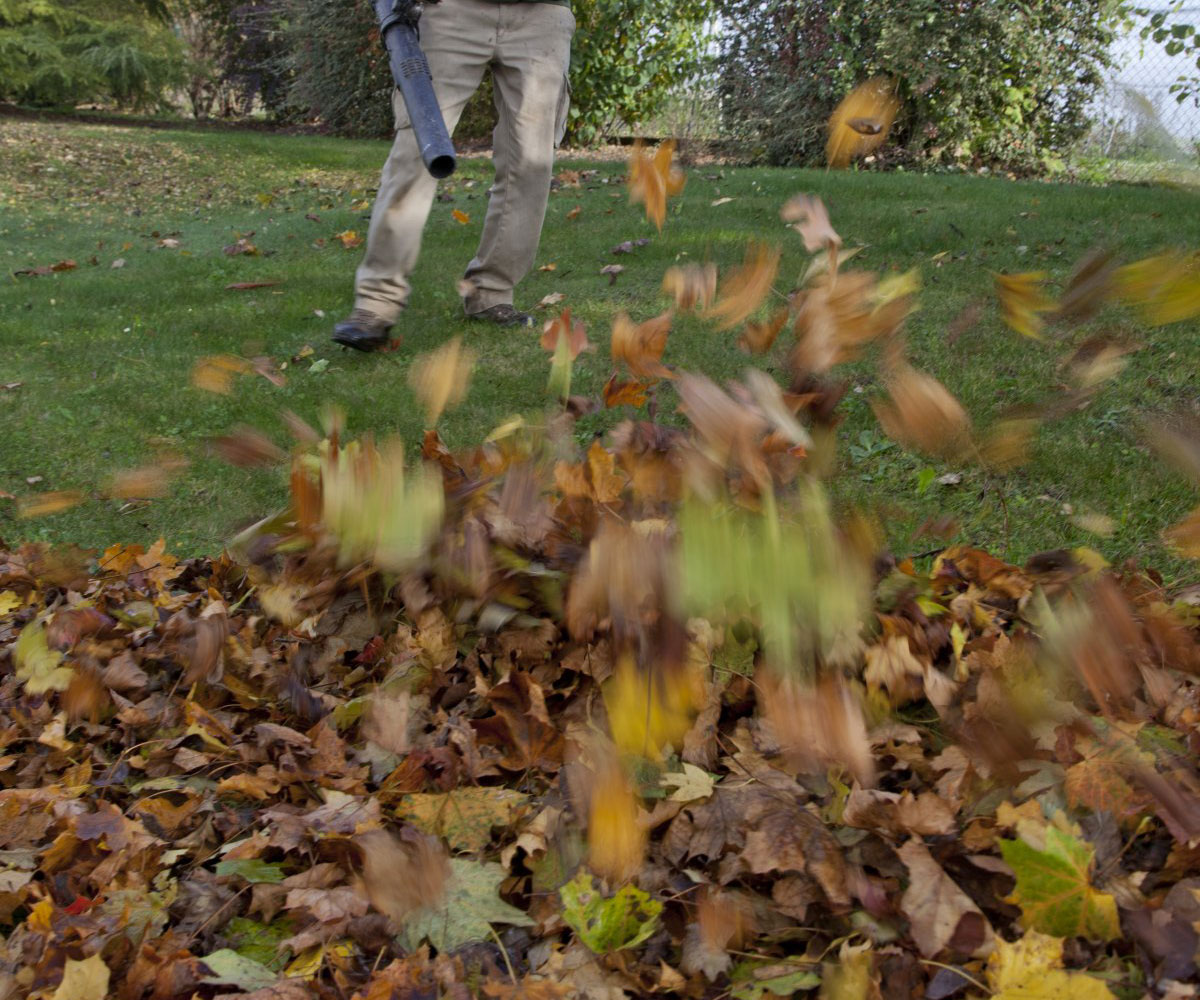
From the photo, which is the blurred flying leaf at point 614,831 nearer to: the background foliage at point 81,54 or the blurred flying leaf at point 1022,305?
the blurred flying leaf at point 1022,305

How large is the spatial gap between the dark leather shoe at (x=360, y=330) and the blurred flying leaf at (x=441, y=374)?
0.78 ft

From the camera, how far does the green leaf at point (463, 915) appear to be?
1.24 m

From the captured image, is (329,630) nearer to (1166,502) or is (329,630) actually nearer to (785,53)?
(1166,502)

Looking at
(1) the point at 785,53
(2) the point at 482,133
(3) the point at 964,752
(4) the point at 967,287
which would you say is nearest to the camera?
(3) the point at 964,752

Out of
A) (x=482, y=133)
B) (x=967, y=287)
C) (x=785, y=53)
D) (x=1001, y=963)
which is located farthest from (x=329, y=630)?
(x=482, y=133)

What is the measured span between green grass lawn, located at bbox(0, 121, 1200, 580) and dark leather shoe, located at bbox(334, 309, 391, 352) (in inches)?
3.7

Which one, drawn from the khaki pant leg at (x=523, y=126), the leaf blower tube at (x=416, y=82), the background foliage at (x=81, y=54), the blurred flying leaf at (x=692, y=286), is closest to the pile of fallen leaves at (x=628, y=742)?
the blurred flying leaf at (x=692, y=286)

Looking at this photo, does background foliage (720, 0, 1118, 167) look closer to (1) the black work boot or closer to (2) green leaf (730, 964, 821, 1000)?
(1) the black work boot

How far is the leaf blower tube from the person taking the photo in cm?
332

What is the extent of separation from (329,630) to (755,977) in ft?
3.27

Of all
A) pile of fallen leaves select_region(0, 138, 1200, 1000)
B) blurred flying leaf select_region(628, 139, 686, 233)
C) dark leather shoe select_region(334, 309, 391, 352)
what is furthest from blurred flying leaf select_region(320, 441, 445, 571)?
dark leather shoe select_region(334, 309, 391, 352)

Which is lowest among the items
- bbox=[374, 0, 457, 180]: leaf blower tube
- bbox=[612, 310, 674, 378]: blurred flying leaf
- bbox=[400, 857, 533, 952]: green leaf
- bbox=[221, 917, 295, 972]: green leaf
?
bbox=[221, 917, 295, 972]: green leaf

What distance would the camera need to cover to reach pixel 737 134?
1062 cm

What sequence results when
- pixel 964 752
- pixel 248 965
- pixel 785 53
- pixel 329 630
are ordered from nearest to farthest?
pixel 248 965 < pixel 964 752 < pixel 329 630 < pixel 785 53
